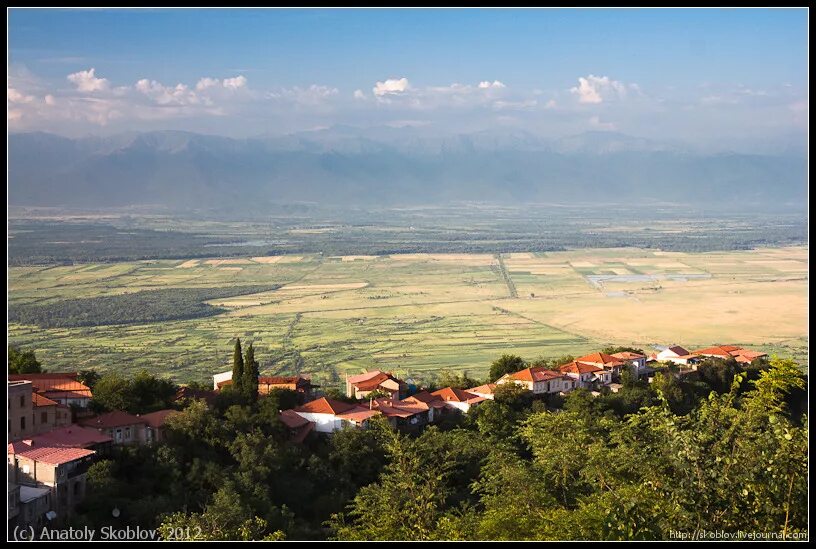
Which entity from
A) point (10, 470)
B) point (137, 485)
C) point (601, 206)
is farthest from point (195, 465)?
point (601, 206)

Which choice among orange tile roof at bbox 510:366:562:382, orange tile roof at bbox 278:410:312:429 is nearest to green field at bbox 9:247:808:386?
orange tile roof at bbox 510:366:562:382

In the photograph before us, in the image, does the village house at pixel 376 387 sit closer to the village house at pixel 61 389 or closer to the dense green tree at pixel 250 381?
the dense green tree at pixel 250 381

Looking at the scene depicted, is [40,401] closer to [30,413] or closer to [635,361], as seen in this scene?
[30,413]

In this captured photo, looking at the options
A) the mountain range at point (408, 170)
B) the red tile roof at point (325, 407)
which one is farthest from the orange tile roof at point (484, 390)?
the mountain range at point (408, 170)

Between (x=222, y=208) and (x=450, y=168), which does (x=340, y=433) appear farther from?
(x=450, y=168)

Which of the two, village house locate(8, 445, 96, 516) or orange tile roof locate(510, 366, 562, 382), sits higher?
village house locate(8, 445, 96, 516)

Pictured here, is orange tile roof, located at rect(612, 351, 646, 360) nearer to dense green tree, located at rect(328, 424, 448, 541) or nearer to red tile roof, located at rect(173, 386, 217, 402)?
red tile roof, located at rect(173, 386, 217, 402)

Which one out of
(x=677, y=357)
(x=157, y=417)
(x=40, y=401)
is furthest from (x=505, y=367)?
(x=40, y=401)
